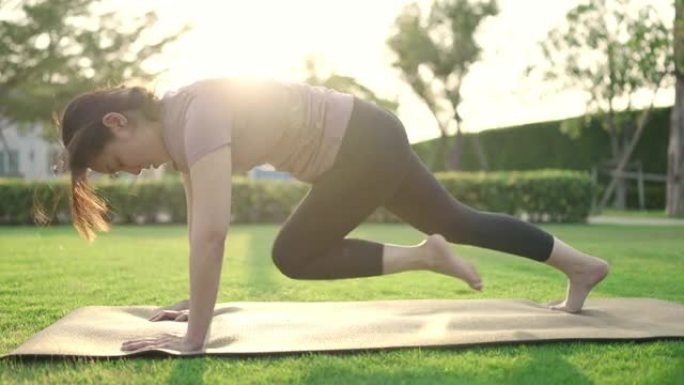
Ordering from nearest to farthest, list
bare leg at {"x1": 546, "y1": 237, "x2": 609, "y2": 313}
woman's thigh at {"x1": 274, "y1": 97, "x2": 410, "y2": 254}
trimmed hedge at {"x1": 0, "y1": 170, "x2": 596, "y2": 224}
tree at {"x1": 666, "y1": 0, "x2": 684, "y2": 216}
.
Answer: woman's thigh at {"x1": 274, "y1": 97, "x2": 410, "y2": 254} → bare leg at {"x1": 546, "y1": 237, "x2": 609, "y2": 313} → trimmed hedge at {"x1": 0, "y1": 170, "x2": 596, "y2": 224} → tree at {"x1": 666, "y1": 0, "x2": 684, "y2": 216}

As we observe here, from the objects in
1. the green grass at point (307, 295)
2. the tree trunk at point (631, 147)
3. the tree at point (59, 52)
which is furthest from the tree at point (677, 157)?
the tree at point (59, 52)

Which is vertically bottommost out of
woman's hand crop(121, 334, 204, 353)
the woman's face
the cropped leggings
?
woman's hand crop(121, 334, 204, 353)

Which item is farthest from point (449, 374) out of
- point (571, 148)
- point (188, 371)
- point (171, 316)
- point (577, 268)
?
point (571, 148)

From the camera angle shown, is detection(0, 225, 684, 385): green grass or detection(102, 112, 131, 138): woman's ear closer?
detection(0, 225, 684, 385): green grass

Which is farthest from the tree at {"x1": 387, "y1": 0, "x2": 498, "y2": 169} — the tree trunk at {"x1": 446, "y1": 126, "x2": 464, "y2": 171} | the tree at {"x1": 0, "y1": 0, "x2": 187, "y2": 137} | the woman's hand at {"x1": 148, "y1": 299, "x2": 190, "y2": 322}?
the woman's hand at {"x1": 148, "y1": 299, "x2": 190, "y2": 322}

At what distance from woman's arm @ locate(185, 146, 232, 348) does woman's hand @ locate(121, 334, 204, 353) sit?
0.70ft

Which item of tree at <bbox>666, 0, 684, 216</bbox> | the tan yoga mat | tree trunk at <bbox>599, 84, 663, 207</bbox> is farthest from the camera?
tree trunk at <bbox>599, 84, 663, 207</bbox>

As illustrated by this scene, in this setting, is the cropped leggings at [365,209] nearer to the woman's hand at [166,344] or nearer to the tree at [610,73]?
the woman's hand at [166,344]

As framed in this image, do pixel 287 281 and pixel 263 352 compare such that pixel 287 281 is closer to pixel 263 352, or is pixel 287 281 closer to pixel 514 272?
pixel 514 272

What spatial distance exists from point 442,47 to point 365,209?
2811 cm

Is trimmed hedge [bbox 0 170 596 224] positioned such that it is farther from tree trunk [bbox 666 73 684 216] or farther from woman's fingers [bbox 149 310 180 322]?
woman's fingers [bbox 149 310 180 322]

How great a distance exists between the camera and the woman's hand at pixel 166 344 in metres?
2.48

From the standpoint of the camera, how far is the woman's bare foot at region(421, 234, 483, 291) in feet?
9.29

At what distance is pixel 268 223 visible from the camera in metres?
14.7
